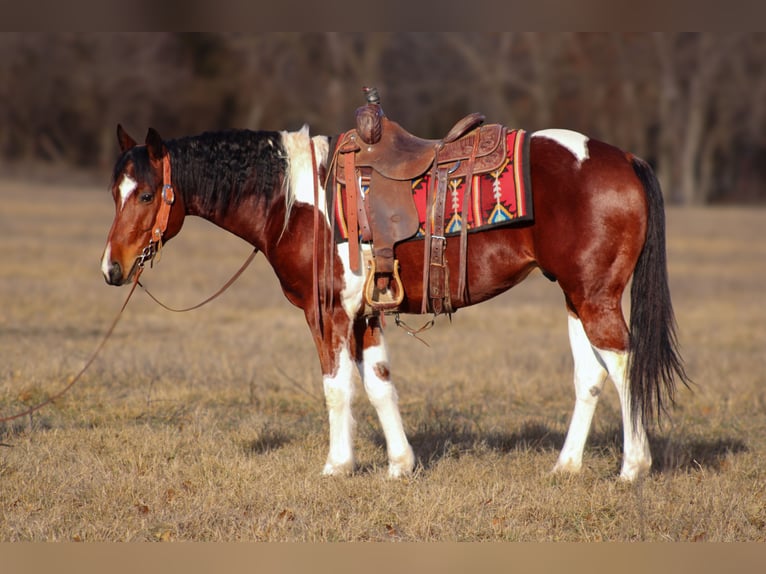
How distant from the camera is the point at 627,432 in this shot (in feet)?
18.5

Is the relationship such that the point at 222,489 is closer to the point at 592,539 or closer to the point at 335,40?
the point at 592,539

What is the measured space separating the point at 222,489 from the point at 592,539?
2.12 m

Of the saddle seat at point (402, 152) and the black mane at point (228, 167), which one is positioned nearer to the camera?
the saddle seat at point (402, 152)

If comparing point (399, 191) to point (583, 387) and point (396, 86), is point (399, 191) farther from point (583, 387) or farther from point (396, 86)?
point (396, 86)

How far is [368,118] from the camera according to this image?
5613 mm

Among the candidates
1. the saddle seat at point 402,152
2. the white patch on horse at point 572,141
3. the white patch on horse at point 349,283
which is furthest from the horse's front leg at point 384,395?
the white patch on horse at point 572,141

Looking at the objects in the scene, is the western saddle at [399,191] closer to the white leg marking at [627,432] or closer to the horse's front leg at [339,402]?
the horse's front leg at [339,402]

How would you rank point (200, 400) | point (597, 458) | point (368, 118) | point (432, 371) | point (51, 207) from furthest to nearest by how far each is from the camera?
point (51, 207), point (432, 371), point (200, 400), point (597, 458), point (368, 118)

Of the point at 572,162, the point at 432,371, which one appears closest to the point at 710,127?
the point at 432,371

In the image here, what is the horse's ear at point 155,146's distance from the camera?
18.0 ft

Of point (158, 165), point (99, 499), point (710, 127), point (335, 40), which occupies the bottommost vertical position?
point (99, 499)

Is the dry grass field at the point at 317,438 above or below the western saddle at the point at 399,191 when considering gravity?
below

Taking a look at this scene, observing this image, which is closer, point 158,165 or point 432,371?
point 158,165

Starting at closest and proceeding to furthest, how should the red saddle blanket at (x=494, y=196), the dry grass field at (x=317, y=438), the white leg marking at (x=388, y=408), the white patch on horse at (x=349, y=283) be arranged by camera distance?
the dry grass field at (x=317, y=438), the red saddle blanket at (x=494, y=196), the white patch on horse at (x=349, y=283), the white leg marking at (x=388, y=408)
